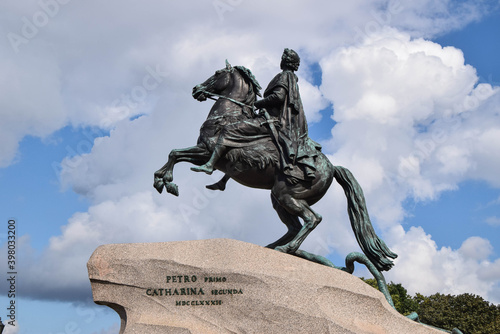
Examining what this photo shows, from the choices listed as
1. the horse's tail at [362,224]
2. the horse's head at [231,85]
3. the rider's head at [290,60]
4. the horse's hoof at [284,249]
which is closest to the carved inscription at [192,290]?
the horse's hoof at [284,249]

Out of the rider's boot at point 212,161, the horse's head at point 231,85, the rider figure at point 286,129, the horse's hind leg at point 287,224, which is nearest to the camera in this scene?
the rider's boot at point 212,161

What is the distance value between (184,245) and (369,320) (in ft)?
9.55

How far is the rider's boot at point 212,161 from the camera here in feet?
32.8

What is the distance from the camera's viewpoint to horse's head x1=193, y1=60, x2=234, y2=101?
445 inches

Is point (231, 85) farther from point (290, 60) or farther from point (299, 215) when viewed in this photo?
point (299, 215)

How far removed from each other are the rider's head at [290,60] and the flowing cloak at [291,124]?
172 millimetres

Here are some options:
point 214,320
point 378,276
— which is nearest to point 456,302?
point 378,276

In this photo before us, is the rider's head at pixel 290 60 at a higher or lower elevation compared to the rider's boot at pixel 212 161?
higher

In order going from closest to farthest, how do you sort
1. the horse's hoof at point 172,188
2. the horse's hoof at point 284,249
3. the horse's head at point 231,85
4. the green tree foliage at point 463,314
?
the horse's hoof at point 284,249
the horse's hoof at point 172,188
the horse's head at point 231,85
the green tree foliage at point 463,314

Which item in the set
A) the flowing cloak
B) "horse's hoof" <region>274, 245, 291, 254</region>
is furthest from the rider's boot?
"horse's hoof" <region>274, 245, 291, 254</region>

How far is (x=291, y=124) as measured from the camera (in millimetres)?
10508

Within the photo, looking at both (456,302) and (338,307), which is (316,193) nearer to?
(338,307)

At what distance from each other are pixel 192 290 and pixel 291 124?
3414 mm

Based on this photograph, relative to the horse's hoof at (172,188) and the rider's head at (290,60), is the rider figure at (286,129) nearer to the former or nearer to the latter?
the rider's head at (290,60)
